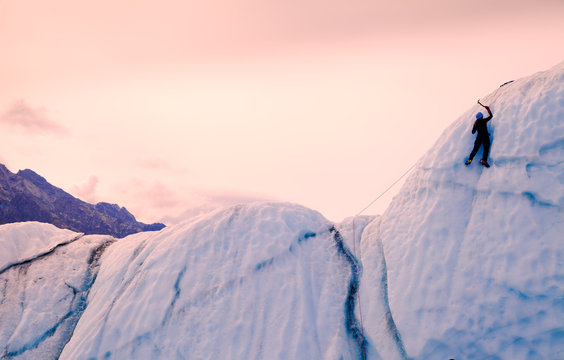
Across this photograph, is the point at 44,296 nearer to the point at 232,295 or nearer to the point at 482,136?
the point at 232,295

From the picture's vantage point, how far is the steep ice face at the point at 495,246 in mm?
8406

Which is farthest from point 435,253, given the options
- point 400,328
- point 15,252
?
point 15,252

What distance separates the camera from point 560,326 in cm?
805

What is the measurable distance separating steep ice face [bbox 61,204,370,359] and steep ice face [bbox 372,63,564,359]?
8.57ft

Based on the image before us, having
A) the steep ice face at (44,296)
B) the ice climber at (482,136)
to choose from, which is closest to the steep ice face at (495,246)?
the ice climber at (482,136)

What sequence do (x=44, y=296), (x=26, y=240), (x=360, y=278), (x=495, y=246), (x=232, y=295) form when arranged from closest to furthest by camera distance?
(x=495, y=246) → (x=232, y=295) → (x=360, y=278) → (x=44, y=296) → (x=26, y=240)

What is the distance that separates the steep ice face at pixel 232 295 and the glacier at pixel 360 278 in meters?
0.05

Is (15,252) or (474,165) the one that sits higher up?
(15,252)

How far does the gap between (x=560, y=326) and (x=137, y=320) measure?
535 inches

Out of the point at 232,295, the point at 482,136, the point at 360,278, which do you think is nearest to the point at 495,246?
the point at 482,136

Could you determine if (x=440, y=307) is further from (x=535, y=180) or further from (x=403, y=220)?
(x=535, y=180)

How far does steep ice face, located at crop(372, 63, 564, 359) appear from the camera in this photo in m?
8.41

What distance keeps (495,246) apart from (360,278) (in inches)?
183

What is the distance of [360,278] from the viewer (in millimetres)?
11766
